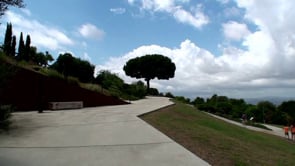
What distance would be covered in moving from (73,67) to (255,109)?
26.1 metres

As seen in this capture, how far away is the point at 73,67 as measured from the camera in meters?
30.5

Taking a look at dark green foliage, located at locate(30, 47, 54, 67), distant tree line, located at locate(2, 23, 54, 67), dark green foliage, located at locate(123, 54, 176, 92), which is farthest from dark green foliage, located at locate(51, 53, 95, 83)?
dark green foliage, located at locate(123, 54, 176, 92)

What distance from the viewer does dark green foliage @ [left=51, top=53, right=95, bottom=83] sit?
29.8m

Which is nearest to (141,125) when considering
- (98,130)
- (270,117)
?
(98,130)

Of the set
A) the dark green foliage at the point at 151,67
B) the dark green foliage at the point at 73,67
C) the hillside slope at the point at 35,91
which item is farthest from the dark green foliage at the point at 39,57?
the hillside slope at the point at 35,91

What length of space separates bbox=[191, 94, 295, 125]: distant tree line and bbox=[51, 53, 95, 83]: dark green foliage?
14603mm

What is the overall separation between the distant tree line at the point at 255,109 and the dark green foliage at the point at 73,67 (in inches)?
575

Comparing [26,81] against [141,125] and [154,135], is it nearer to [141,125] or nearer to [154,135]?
[141,125]

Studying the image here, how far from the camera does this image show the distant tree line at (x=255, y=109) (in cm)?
3764

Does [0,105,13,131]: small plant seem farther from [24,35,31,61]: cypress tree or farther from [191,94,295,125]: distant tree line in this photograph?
[191,94,295,125]: distant tree line

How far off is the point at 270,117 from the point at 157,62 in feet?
66.8

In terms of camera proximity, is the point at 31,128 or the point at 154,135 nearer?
the point at 154,135

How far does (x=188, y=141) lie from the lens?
7695mm

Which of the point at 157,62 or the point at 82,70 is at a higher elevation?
the point at 157,62
